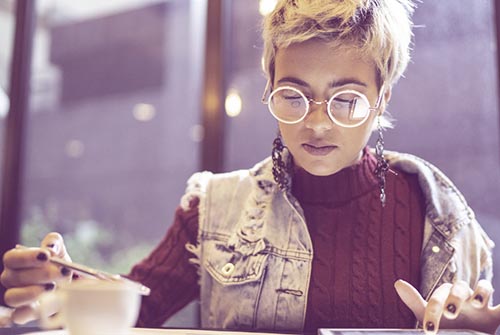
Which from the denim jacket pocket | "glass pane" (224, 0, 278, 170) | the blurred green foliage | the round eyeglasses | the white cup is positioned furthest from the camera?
the blurred green foliage

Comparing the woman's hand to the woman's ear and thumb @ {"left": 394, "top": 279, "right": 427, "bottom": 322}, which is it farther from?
the woman's ear

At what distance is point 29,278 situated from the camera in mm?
797

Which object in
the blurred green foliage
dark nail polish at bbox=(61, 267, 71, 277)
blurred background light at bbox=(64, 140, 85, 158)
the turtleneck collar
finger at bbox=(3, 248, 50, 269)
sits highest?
blurred background light at bbox=(64, 140, 85, 158)

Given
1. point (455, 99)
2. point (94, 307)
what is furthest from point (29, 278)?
point (455, 99)

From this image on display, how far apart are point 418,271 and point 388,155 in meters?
0.31

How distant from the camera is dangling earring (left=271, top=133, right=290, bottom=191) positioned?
1.22 m

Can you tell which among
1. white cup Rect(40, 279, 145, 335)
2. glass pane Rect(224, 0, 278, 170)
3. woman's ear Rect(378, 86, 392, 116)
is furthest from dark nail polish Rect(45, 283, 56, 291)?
glass pane Rect(224, 0, 278, 170)

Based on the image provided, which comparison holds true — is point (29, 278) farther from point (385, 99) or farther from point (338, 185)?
point (385, 99)

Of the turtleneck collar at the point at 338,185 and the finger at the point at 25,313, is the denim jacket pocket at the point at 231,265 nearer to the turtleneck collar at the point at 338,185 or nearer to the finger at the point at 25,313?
the turtleneck collar at the point at 338,185

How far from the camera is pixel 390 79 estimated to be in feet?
3.86

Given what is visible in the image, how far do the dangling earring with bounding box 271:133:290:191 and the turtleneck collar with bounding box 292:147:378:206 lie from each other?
0.04m

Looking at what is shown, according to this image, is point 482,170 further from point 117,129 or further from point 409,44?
point 117,129

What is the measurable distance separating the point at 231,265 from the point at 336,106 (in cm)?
45

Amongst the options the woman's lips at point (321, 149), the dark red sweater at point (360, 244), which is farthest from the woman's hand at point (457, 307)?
the woman's lips at point (321, 149)
